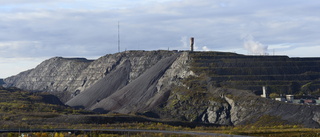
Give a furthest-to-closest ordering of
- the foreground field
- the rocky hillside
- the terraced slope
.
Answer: the terraced slope → the rocky hillside → the foreground field

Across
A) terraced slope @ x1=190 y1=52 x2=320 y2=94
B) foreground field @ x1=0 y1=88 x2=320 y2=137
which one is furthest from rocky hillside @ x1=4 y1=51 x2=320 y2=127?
foreground field @ x1=0 y1=88 x2=320 y2=137

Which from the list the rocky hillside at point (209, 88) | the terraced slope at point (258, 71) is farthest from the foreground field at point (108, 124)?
the terraced slope at point (258, 71)

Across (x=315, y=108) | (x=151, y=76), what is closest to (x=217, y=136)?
(x=315, y=108)

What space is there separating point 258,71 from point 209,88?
22176 mm

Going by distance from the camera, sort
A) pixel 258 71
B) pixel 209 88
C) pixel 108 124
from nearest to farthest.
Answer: pixel 108 124 < pixel 209 88 < pixel 258 71

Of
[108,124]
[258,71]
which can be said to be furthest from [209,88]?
[108,124]

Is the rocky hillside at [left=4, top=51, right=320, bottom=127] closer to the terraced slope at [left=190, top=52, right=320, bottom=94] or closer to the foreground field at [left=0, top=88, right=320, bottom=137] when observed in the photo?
the terraced slope at [left=190, top=52, right=320, bottom=94]

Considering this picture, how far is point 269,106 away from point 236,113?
28.5 ft

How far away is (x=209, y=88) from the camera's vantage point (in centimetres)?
15150

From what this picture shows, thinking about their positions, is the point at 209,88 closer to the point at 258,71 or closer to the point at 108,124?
the point at 258,71

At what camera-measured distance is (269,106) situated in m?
128

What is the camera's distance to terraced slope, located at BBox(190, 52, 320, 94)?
156 metres

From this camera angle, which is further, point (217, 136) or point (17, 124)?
point (17, 124)

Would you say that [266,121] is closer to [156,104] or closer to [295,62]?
[156,104]
